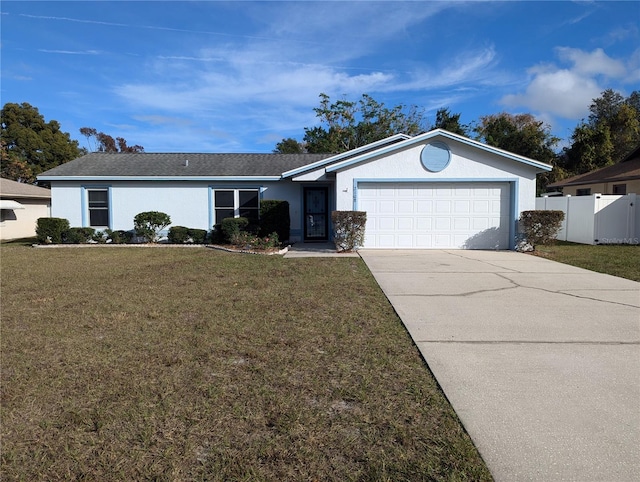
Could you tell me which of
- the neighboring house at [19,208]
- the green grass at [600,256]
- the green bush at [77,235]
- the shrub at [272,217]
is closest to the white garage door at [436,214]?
the green grass at [600,256]

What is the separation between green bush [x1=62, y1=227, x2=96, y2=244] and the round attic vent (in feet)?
38.8

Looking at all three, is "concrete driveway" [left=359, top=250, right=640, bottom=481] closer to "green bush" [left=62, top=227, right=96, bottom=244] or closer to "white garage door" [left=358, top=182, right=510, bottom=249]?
"white garage door" [left=358, top=182, right=510, bottom=249]

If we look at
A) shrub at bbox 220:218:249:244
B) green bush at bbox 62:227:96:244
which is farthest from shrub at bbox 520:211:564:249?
green bush at bbox 62:227:96:244

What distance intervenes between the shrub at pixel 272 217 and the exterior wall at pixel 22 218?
9904 millimetres

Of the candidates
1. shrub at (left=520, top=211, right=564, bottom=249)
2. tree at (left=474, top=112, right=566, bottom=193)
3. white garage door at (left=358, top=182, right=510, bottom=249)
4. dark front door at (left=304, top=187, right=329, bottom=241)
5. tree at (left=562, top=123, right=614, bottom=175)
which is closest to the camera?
shrub at (left=520, top=211, right=564, bottom=249)

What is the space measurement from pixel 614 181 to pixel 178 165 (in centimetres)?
1916

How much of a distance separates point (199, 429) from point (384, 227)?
1113 cm

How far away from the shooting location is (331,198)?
16312 millimetres

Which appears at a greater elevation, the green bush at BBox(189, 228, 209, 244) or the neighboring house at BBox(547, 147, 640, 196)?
the neighboring house at BBox(547, 147, 640, 196)

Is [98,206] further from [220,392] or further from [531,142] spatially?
[531,142]

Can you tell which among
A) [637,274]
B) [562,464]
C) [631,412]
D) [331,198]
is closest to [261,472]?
[562,464]

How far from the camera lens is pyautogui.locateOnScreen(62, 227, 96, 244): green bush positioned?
15.2 m

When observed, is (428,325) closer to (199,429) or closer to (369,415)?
(369,415)

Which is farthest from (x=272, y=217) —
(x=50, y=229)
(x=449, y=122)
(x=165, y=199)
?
(x=449, y=122)
